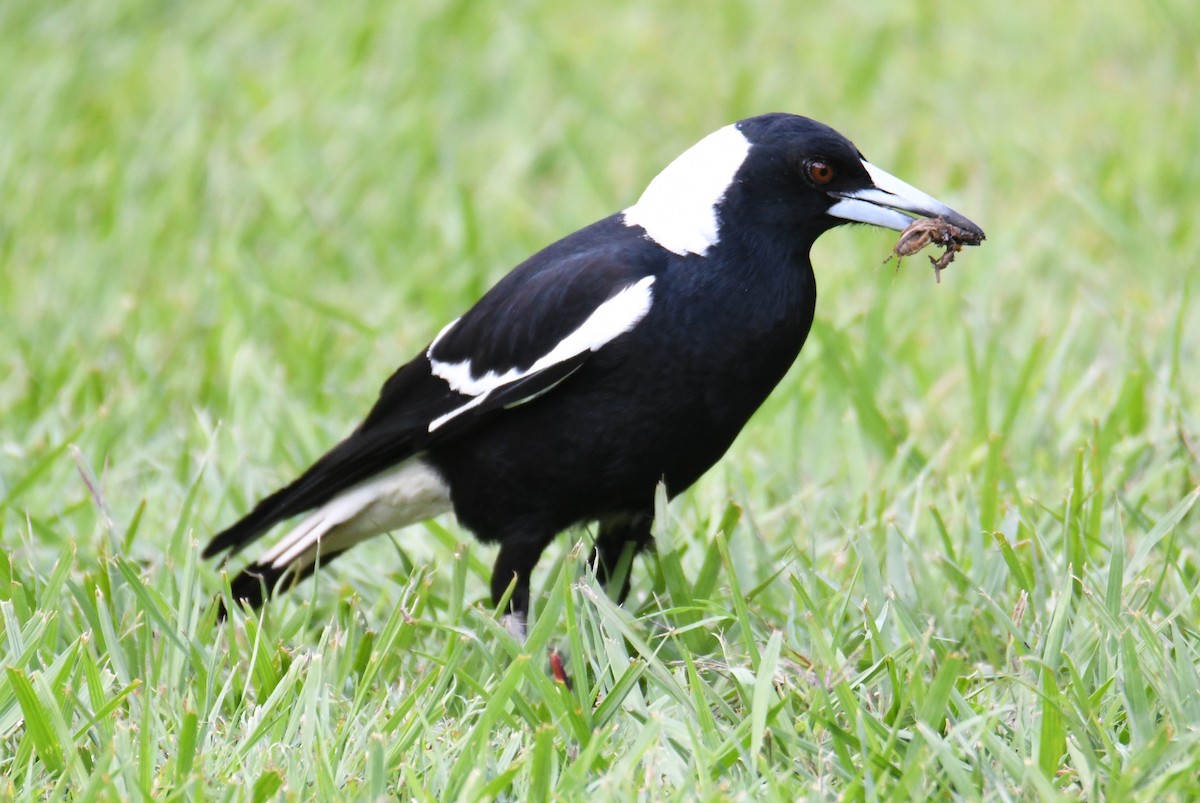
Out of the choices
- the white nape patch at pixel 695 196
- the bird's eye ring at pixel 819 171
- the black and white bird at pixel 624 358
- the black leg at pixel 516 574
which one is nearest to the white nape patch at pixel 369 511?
the black and white bird at pixel 624 358

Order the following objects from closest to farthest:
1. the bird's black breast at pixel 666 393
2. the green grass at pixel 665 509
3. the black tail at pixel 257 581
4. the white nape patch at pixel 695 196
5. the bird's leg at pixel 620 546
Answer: the green grass at pixel 665 509
the bird's black breast at pixel 666 393
the white nape patch at pixel 695 196
the bird's leg at pixel 620 546
the black tail at pixel 257 581

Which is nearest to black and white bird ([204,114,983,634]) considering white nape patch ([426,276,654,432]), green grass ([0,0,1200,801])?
white nape patch ([426,276,654,432])

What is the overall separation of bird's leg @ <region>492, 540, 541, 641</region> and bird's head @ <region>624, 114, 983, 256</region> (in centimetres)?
56

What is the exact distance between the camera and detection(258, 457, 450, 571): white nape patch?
2869mm

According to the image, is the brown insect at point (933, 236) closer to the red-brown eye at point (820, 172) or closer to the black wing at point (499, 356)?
the red-brown eye at point (820, 172)

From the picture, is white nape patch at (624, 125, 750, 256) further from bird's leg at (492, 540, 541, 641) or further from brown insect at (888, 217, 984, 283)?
bird's leg at (492, 540, 541, 641)

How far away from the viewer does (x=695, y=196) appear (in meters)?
2.65

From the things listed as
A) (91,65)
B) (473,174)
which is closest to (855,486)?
(473,174)

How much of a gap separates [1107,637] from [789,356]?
64cm

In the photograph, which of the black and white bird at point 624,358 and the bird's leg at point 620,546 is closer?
the black and white bird at point 624,358

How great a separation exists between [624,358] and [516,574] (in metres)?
0.43

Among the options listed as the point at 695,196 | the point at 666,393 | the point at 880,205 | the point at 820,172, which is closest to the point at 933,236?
the point at 880,205

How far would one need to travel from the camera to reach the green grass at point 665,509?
7.23 feet

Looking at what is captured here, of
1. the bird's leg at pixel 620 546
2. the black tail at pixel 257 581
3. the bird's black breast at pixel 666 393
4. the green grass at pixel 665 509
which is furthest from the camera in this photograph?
the black tail at pixel 257 581
